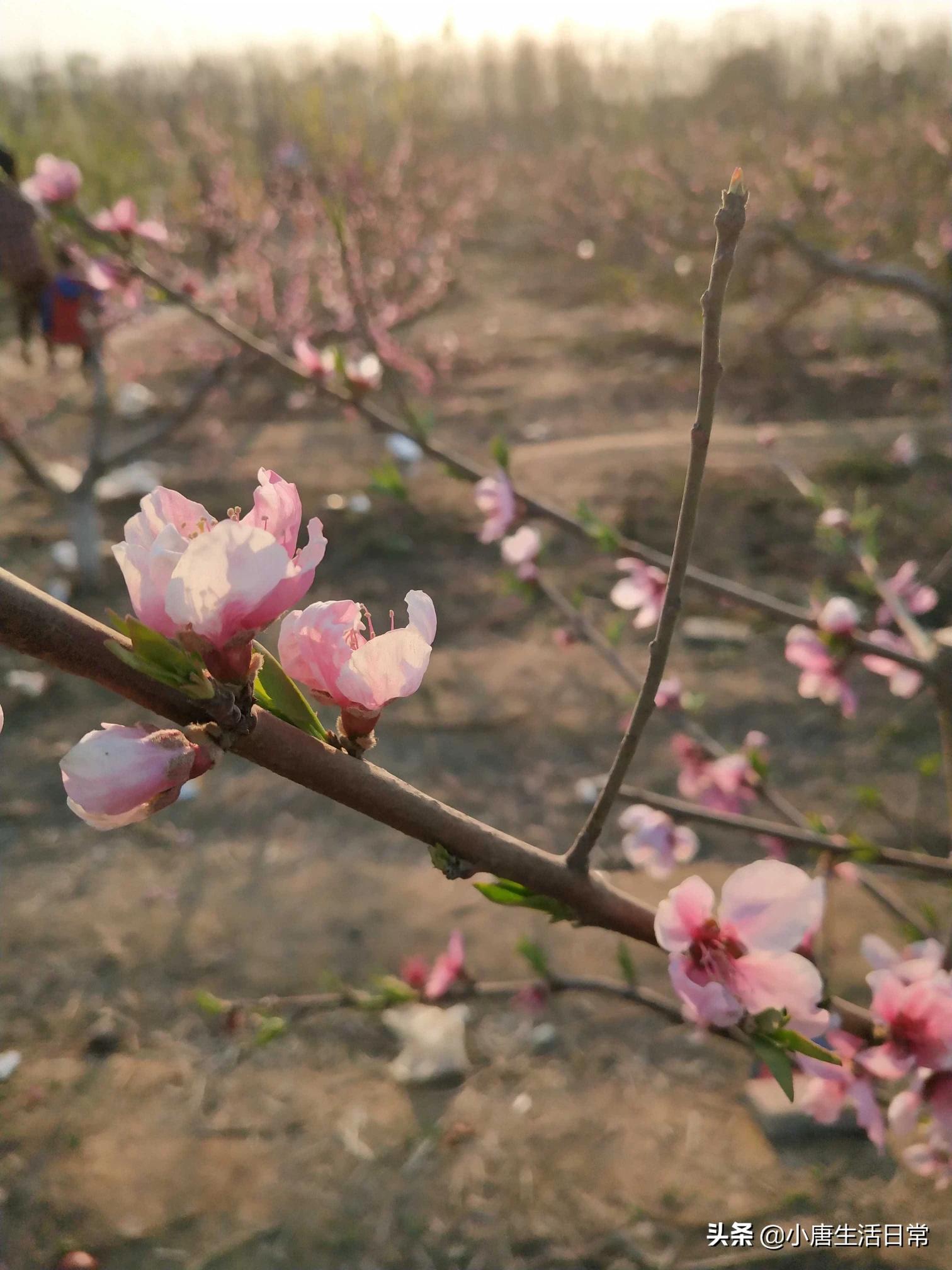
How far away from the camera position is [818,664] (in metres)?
1.72

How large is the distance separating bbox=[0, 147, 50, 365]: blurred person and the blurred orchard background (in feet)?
0.78

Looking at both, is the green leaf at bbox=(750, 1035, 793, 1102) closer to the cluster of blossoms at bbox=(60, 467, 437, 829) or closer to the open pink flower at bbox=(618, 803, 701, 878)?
the cluster of blossoms at bbox=(60, 467, 437, 829)

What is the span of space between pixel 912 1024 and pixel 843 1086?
0.25 metres

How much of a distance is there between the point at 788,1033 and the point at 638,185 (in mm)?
11575

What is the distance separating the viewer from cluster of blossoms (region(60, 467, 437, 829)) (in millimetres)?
521

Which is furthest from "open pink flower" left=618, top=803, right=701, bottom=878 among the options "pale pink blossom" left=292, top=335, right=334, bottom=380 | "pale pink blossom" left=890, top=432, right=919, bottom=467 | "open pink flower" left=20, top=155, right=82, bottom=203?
"pale pink blossom" left=890, top=432, right=919, bottom=467

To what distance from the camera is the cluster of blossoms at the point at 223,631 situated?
1.71 feet

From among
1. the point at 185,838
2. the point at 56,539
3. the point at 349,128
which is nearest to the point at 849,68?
the point at 349,128

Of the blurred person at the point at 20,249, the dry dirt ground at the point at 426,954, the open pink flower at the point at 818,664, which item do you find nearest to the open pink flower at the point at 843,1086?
the open pink flower at the point at 818,664

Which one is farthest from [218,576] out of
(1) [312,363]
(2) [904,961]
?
(1) [312,363]

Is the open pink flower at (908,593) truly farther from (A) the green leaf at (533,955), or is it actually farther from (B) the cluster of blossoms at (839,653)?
(A) the green leaf at (533,955)

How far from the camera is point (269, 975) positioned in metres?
2.59

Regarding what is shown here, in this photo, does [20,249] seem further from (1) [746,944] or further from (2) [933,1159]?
(2) [933,1159]

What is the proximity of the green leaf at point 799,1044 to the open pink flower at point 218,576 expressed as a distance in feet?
1.61
